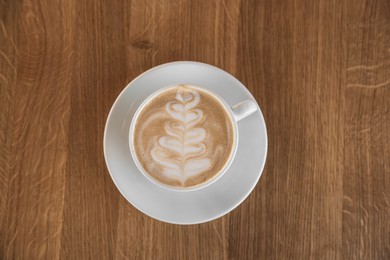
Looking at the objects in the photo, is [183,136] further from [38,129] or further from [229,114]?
[38,129]

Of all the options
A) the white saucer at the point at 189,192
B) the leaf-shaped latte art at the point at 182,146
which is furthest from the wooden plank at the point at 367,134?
the leaf-shaped latte art at the point at 182,146

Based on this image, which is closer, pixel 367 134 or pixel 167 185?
pixel 167 185

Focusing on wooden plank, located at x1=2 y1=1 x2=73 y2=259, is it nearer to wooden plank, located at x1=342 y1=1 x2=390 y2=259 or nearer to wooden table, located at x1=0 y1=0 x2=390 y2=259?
wooden table, located at x1=0 y1=0 x2=390 y2=259

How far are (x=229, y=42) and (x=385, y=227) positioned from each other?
0.61 metres

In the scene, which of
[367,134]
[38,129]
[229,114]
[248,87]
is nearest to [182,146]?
[229,114]

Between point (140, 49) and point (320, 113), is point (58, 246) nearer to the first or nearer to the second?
point (140, 49)

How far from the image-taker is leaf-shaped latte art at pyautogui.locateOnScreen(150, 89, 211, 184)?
0.98 meters

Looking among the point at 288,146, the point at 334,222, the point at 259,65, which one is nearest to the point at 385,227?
the point at 334,222

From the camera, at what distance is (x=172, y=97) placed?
3.25 ft

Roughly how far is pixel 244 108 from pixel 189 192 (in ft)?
0.80

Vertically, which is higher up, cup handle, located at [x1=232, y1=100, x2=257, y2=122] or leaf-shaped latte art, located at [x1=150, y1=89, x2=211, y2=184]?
cup handle, located at [x1=232, y1=100, x2=257, y2=122]

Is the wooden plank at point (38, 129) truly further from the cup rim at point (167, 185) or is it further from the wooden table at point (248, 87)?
the cup rim at point (167, 185)

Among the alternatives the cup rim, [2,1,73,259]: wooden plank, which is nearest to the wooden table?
[2,1,73,259]: wooden plank

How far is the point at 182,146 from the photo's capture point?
978mm
